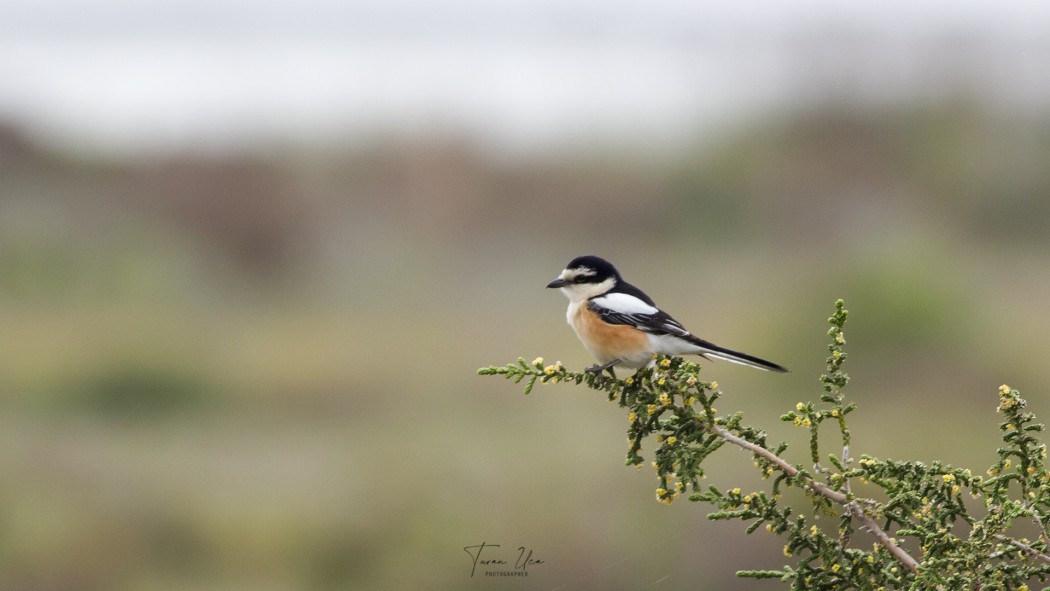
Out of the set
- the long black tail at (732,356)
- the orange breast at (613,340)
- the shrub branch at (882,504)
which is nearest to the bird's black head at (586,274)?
the orange breast at (613,340)

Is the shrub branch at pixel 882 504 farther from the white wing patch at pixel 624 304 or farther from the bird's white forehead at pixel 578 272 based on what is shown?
the bird's white forehead at pixel 578 272

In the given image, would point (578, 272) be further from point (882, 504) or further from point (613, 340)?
point (882, 504)

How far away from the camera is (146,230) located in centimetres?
2145

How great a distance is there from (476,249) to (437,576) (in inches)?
511

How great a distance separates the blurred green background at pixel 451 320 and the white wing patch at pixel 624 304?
409 centimetres

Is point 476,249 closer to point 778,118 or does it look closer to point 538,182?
point 538,182

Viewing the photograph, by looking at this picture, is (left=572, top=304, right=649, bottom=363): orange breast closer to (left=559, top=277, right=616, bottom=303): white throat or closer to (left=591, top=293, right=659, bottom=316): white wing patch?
(left=591, top=293, right=659, bottom=316): white wing patch

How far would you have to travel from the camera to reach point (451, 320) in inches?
659

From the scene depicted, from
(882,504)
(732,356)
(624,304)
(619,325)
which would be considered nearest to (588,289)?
(624,304)

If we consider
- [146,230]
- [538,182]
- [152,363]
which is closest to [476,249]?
[538,182]

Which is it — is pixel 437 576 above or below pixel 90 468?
below

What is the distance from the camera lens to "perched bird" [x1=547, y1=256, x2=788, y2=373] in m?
5.14

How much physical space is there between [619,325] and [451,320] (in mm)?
11577

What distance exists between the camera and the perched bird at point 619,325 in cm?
514
